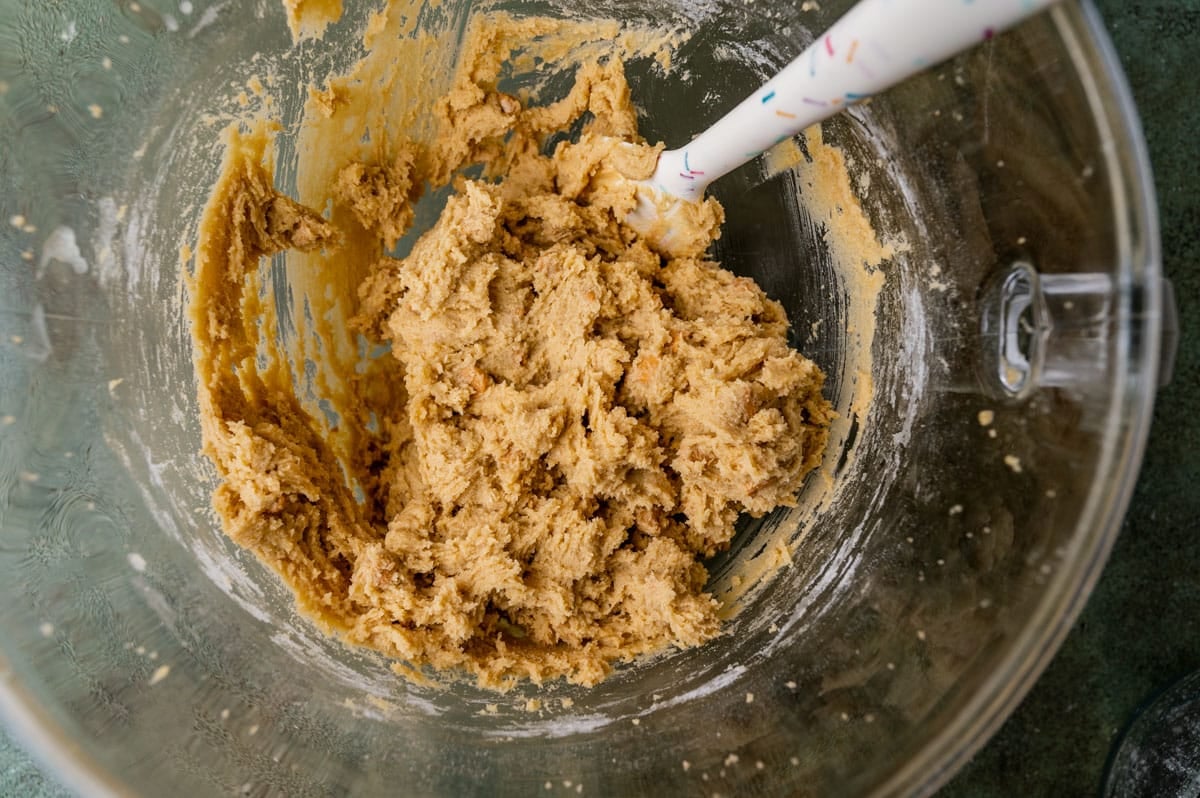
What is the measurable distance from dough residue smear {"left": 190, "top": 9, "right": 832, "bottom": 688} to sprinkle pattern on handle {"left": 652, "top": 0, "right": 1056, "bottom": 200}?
1.18ft

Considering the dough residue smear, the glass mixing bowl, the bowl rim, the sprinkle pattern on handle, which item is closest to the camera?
the sprinkle pattern on handle

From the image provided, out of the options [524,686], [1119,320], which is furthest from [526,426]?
[1119,320]

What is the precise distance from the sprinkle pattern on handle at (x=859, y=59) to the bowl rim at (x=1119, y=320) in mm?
352

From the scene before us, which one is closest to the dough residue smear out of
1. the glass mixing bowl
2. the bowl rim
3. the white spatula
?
the glass mixing bowl

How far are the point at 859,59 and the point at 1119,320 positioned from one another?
1.95 feet

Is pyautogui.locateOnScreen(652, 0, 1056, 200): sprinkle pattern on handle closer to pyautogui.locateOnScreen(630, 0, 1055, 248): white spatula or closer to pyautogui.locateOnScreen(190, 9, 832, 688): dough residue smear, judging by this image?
pyautogui.locateOnScreen(630, 0, 1055, 248): white spatula

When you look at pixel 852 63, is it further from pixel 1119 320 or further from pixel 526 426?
pixel 526 426

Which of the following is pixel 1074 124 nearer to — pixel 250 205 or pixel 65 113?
pixel 250 205

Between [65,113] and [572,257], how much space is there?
1.00 meters

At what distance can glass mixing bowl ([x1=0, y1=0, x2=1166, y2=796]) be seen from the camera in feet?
4.58

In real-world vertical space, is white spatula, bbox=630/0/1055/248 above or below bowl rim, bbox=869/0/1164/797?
above

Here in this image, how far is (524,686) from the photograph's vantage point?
5.55 ft

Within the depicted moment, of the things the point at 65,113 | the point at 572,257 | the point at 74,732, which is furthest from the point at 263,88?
the point at 74,732

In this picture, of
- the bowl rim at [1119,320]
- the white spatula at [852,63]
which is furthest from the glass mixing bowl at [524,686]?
the white spatula at [852,63]
